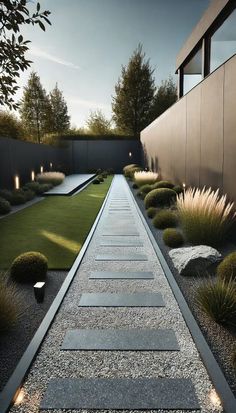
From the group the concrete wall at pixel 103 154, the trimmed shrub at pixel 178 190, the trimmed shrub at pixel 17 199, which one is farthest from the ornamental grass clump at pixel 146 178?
the concrete wall at pixel 103 154

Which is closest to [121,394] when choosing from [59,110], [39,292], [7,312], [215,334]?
[215,334]

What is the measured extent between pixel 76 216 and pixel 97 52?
18.3 meters

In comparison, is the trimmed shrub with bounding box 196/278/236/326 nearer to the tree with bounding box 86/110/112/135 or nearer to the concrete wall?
the concrete wall

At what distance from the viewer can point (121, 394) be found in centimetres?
219

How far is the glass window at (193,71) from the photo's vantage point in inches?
424

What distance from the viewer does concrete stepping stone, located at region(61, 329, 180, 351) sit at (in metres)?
2.75

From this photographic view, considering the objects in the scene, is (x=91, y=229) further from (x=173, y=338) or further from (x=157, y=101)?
(x=157, y=101)

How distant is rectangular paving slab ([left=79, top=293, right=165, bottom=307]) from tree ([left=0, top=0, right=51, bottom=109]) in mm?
2423

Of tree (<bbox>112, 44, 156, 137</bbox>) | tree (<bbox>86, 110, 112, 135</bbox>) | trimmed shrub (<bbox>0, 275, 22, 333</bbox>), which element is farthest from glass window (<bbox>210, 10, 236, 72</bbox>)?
tree (<bbox>86, 110, 112, 135</bbox>)

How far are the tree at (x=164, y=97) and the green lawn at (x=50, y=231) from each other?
2637cm

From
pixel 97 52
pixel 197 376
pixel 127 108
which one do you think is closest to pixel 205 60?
pixel 197 376

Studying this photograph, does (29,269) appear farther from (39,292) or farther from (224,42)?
(224,42)

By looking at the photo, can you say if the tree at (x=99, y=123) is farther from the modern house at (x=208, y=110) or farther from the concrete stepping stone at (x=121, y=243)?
the concrete stepping stone at (x=121, y=243)

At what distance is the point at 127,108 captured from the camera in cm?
3453
